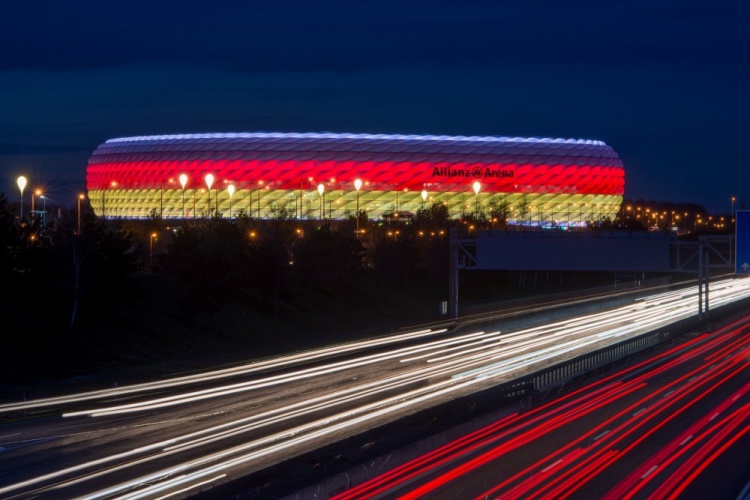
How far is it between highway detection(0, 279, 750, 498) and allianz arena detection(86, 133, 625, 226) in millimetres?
88880

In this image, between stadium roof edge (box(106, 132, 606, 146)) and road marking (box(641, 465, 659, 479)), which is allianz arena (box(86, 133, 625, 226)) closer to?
stadium roof edge (box(106, 132, 606, 146))

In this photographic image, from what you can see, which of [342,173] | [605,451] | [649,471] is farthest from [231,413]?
[342,173]

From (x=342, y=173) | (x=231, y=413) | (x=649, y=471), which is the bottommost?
(x=231, y=413)

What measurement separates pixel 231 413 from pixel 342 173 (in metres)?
109

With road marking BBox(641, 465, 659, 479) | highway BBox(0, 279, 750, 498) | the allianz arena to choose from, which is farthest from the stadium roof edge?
road marking BBox(641, 465, 659, 479)

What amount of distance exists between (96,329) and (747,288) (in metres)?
70.1

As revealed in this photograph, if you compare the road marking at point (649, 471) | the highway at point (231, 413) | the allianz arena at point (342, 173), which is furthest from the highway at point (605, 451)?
the allianz arena at point (342, 173)

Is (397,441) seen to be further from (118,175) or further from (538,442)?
(118,175)

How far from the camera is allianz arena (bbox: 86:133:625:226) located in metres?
134

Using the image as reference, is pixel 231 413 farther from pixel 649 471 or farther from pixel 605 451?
pixel 649 471

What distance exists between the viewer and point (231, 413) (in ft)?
86.9

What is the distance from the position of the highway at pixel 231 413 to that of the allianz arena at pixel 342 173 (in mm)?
88880

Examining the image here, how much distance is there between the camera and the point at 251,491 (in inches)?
618

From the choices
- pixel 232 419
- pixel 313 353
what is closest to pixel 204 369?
pixel 313 353
